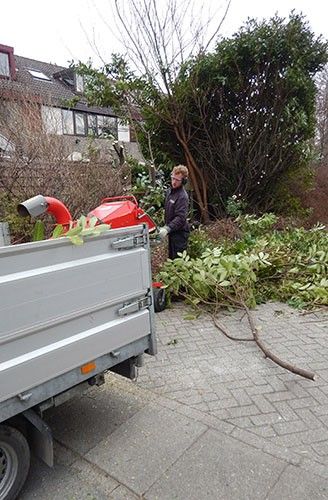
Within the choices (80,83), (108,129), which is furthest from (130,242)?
(80,83)

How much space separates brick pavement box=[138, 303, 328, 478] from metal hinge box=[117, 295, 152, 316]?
0.95 metres

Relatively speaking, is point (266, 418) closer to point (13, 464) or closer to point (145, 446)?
point (145, 446)

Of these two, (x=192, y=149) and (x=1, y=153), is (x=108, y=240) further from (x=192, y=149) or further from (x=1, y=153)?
(x=192, y=149)

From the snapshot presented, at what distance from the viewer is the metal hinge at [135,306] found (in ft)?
7.12

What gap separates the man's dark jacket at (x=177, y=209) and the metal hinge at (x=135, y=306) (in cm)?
278

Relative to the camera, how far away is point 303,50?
8.83m

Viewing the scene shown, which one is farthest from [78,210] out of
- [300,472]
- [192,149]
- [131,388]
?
[192,149]

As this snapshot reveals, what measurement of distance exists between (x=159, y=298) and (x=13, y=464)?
299cm

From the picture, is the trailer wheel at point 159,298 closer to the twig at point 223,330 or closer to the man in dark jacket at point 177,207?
the twig at point 223,330

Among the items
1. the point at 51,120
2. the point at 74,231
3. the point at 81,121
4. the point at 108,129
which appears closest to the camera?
the point at 74,231

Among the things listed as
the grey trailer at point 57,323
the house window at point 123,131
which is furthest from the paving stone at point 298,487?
the house window at point 123,131

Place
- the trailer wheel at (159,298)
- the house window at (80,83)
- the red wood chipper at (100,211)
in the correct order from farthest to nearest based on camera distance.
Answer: the house window at (80,83)
the trailer wheel at (159,298)
the red wood chipper at (100,211)

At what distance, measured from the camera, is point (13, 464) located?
6.10 feet

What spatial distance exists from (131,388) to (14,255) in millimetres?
1863
